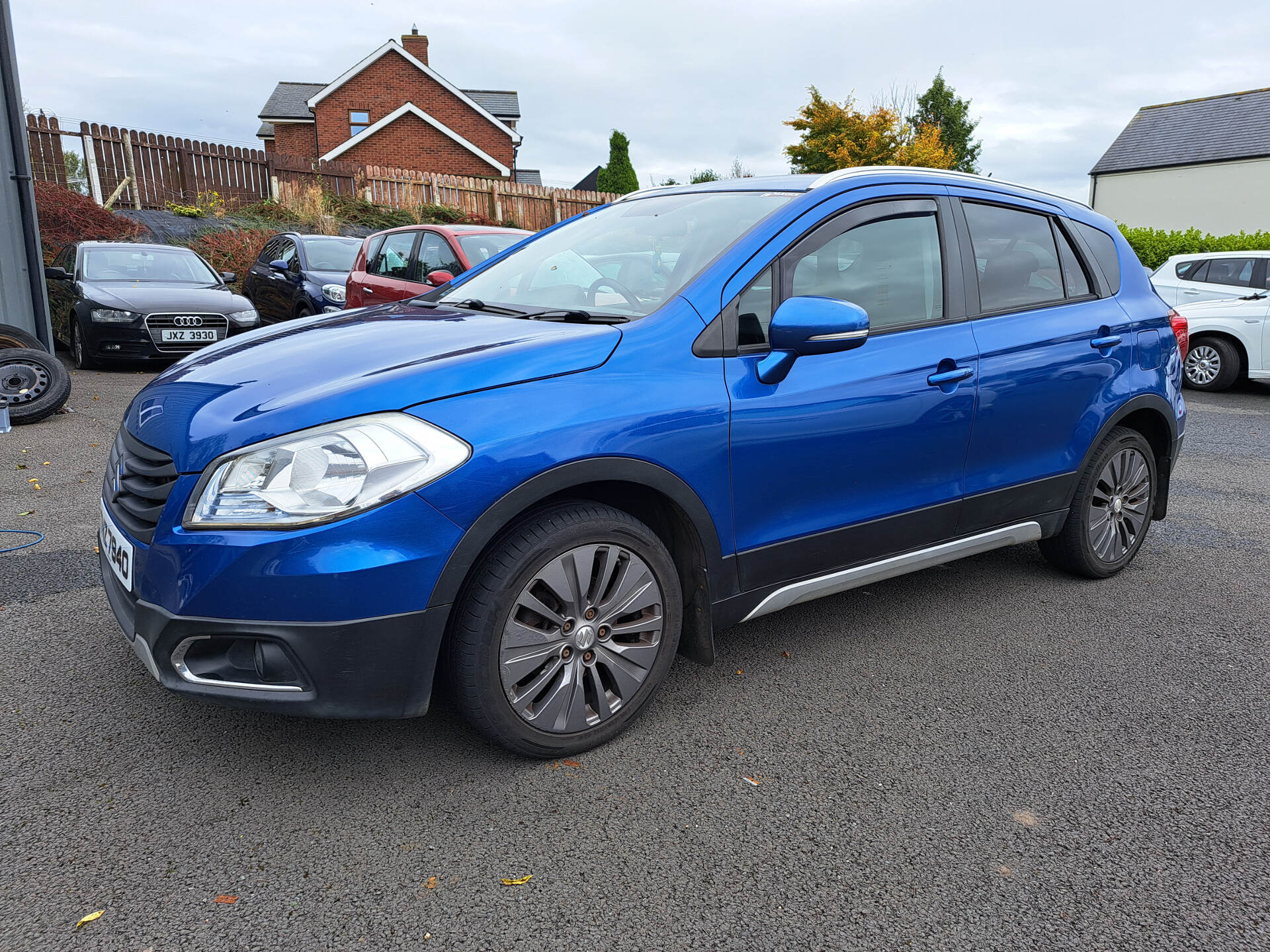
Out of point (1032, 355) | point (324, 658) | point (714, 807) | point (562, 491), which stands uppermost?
point (1032, 355)

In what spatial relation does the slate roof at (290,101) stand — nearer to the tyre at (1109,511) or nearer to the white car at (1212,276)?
the white car at (1212,276)

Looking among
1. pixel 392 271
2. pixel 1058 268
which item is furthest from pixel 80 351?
pixel 1058 268

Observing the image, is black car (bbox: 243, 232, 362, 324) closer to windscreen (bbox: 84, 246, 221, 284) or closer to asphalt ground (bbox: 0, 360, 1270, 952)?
windscreen (bbox: 84, 246, 221, 284)

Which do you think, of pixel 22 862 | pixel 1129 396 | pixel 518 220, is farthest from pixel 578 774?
pixel 518 220

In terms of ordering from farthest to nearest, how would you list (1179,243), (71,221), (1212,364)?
(1179,243)
(71,221)
(1212,364)

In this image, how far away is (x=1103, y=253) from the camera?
4.06 metres

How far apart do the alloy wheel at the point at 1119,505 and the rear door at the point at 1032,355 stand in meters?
0.26

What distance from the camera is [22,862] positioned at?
2123 millimetres

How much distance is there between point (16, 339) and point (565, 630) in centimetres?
683

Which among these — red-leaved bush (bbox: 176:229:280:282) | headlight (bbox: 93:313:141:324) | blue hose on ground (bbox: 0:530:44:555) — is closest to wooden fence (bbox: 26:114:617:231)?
red-leaved bush (bbox: 176:229:280:282)

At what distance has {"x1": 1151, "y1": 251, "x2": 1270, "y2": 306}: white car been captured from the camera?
11.1 m

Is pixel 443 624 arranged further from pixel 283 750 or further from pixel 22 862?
pixel 22 862

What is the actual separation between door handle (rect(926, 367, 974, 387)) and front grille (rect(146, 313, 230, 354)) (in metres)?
8.47

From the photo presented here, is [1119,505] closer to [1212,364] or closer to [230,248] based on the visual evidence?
[1212,364]
